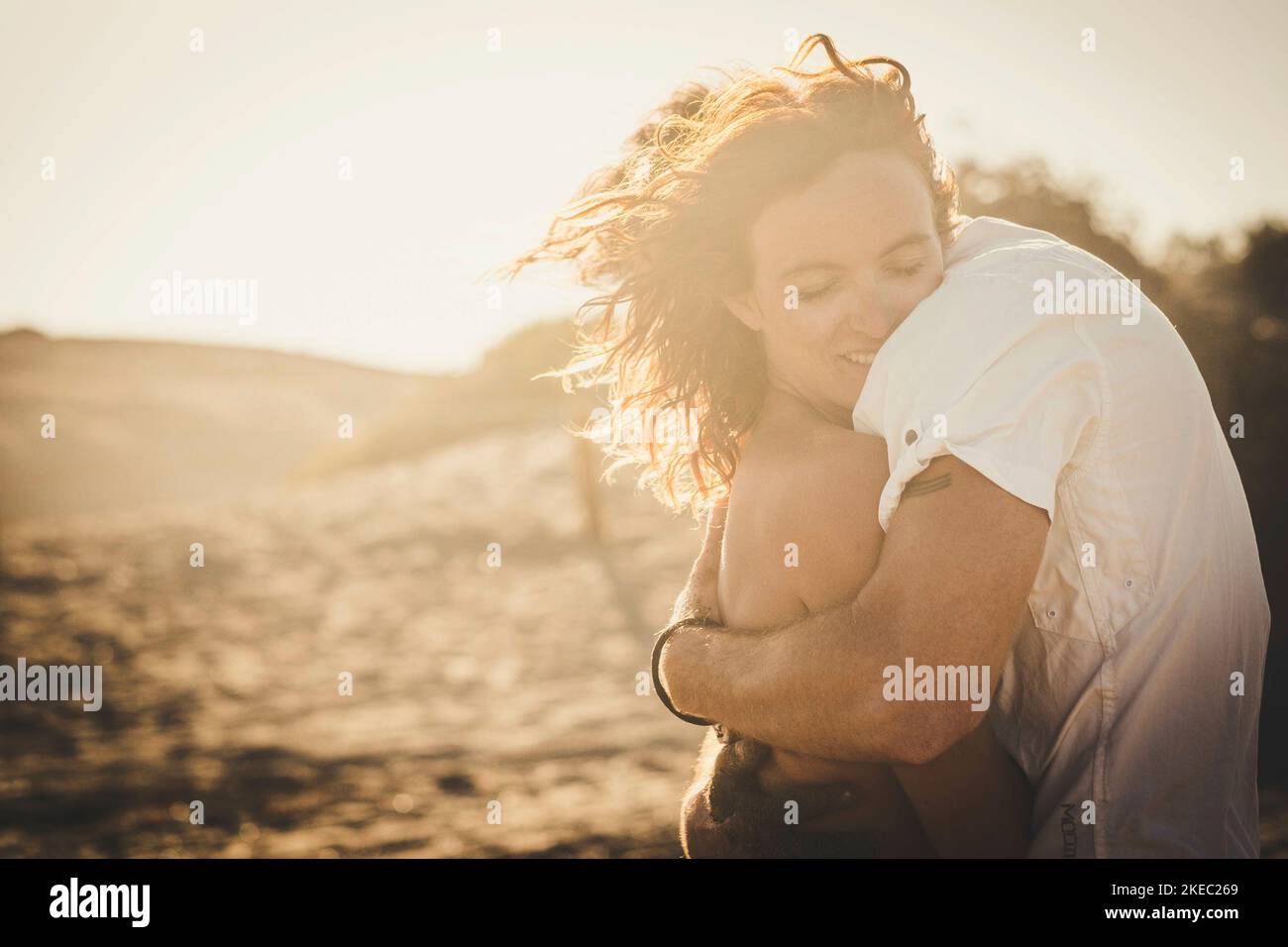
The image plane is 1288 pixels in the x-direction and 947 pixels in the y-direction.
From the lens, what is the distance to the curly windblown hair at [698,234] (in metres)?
2.25

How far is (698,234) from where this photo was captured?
2.46 m

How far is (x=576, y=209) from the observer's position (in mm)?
2891

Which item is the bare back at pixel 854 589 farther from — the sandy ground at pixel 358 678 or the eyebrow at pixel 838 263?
the sandy ground at pixel 358 678

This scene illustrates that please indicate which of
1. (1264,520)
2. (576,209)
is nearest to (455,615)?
(1264,520)

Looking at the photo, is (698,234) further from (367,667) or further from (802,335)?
(367,667)

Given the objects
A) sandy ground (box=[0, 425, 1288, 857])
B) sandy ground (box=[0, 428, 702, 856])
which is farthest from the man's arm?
sandy ground (box=[0, 428, 702, 856])

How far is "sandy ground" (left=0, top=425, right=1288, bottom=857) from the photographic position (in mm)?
6902

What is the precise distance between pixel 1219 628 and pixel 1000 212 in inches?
476

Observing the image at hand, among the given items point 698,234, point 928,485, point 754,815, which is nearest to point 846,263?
point 698,234

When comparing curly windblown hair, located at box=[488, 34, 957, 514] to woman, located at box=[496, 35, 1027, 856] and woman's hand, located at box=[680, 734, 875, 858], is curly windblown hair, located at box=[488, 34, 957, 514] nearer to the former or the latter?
woman, located at box=[496, 35, 1027, 856]

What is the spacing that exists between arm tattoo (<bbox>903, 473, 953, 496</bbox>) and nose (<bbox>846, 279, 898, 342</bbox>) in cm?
53

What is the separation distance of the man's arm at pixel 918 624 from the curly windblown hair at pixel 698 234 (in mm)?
918

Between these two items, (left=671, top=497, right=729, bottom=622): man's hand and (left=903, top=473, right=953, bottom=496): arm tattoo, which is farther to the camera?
(left=671, top=497, right=729, bottom=622): man's hand

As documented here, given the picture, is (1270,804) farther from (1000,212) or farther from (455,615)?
(455,615)
